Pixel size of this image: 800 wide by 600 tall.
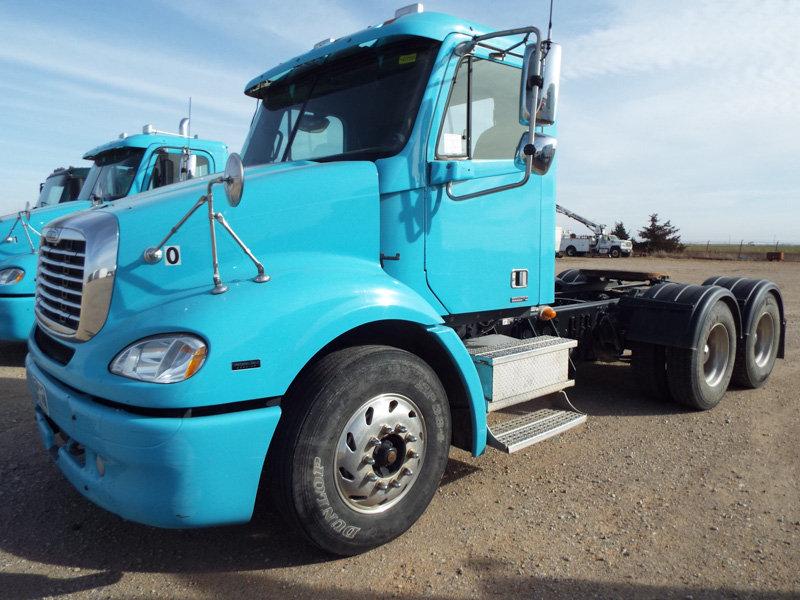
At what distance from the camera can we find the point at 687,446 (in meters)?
4.64

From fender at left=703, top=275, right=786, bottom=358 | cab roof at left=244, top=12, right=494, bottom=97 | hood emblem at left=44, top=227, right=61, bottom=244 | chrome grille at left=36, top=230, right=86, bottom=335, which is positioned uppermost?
cab roof at left=244, top=12, right=494, bottom=97

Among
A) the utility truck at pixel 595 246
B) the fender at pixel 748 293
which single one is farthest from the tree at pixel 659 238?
the fender at pixel 748 293

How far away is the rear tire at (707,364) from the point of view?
5305 millimetres

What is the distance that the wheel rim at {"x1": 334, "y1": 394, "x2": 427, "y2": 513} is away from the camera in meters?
2.92

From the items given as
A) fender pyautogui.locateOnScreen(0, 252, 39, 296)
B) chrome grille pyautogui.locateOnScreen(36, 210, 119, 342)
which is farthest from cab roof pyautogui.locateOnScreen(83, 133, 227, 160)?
chrome grille pyautogui.locateOnScreen(36, 210, 119, 342)

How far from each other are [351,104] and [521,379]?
2.07m

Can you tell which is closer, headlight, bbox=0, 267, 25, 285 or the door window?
headlight, bbox=0, 267, 25, 285

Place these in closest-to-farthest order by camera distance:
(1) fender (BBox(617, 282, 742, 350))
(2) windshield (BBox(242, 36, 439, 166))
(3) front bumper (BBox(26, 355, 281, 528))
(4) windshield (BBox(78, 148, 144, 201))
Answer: (3) front bumper (BBox(26, 355, 281, 528)), (2) windshield (BBox(242, 36, 439, 166)), (1) fender (BBox(617, 282, 742, 350)), (4) windshield (BBox(78, 148, 144, 201))

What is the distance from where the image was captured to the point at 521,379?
4.00m

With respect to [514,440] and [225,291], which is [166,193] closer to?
[225,291]

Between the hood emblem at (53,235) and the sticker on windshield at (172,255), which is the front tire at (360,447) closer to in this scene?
the sticker on windshield at (172,255)

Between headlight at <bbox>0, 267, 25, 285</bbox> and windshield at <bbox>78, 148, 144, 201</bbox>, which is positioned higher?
windshield at <bbox>78, 148, 144, 201</bbox>

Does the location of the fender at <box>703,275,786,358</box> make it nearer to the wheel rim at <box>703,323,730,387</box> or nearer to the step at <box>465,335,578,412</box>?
the wheel rim at <box>703,323,730,387</box>

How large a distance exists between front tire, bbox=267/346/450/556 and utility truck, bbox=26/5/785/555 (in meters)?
0.01
